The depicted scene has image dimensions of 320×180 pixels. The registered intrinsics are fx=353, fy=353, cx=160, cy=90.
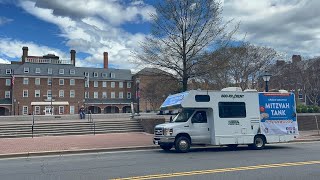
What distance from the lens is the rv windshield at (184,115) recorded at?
16.5 m

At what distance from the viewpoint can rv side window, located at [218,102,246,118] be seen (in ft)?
55.2

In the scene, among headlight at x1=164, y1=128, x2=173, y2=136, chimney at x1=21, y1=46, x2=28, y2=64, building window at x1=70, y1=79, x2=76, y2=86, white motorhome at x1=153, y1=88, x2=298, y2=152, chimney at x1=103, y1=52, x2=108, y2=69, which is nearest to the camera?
headlight at x1=164, y1=128, x2=173, y2=136

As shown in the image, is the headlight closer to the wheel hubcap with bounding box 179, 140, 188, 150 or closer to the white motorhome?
the white motorhome

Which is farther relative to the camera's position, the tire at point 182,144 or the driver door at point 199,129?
the driver door at point 199,129

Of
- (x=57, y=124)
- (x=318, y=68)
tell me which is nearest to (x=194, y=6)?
(x=57, y=124)

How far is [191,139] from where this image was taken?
16.2 metres

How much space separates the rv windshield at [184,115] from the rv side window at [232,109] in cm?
146

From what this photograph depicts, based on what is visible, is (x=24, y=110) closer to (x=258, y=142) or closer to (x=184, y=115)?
(x=184, y=115)

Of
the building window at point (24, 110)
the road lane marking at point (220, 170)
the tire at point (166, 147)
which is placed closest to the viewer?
the road lane marking at point (220, 170)

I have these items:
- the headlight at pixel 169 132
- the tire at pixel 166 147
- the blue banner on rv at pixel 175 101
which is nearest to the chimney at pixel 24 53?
the blue banner on rv at pixel 175 101

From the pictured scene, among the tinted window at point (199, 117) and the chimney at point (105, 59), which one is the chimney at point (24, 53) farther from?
the tinted window at point (199, 117)

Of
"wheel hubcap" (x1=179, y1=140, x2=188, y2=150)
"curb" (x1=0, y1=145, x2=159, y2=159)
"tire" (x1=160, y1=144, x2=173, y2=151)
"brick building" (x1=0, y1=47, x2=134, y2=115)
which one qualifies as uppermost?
"brick building" (x1=0, y1=47, x2=134, y2=115)

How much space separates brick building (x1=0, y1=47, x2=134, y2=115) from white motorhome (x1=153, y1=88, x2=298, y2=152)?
60494 millimetres

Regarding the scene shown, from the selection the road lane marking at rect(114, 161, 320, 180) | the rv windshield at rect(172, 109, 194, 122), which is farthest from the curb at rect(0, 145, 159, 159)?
the road lane marking at rect(114, 161, 320, 180)
